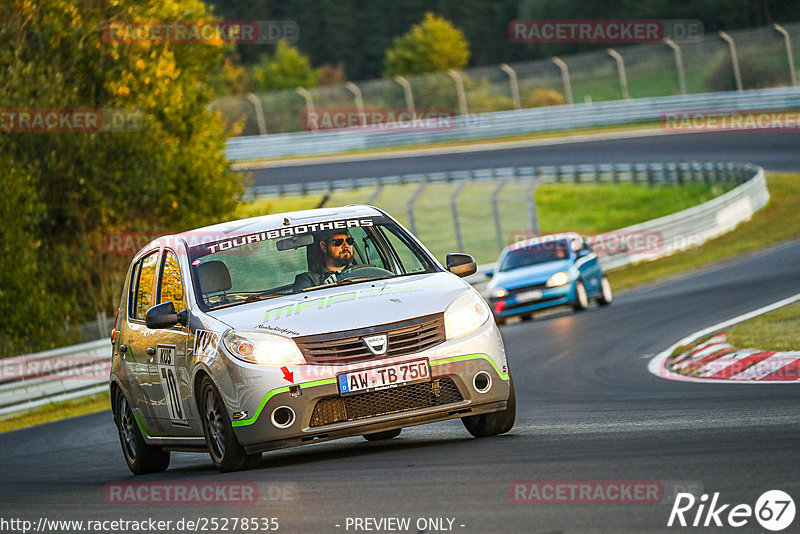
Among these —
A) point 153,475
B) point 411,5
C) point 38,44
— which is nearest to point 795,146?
point 38,44

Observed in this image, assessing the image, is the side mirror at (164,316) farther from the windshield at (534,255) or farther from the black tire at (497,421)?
the windshield at (534,255)

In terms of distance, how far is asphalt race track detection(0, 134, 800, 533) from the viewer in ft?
18.7

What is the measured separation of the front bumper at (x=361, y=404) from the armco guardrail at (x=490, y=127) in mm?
39902

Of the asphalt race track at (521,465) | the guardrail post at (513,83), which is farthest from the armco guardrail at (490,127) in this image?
the asphalt race track at (521,465)

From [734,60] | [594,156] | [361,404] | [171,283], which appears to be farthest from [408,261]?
[734,60]

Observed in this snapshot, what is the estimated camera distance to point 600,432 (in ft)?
26.7

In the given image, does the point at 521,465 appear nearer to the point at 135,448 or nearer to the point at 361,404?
the point at 361,404

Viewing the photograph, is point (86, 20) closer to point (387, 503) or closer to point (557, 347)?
→ point (557, 347)

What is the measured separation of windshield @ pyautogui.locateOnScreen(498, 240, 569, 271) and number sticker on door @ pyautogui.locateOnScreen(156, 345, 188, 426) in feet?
47.3

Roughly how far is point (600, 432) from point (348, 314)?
68.7 inches

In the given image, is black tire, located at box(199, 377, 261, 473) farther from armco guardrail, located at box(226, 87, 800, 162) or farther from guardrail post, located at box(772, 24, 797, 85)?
armco guardrail, located at box(226, 87, 800, 162)
